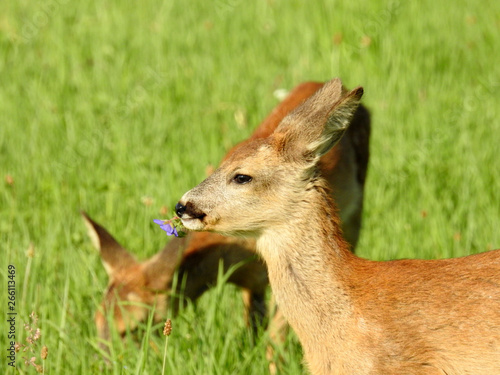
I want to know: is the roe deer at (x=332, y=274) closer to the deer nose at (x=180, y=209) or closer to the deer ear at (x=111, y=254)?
the deer nose at (x=180, y=209)

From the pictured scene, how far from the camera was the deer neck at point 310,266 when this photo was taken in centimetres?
393

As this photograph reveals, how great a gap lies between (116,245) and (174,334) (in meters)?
0.86

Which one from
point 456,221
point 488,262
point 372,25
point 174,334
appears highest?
point 372,25

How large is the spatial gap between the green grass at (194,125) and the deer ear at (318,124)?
47.6 inches

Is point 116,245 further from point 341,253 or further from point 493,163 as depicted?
point 493,163

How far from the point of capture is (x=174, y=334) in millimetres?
4953

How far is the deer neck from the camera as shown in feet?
12.9

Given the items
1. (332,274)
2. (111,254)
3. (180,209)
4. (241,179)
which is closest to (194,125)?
(111,254)

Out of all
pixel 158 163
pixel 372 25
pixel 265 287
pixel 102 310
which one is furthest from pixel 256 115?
pixel 102 310

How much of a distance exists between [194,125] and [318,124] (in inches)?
154

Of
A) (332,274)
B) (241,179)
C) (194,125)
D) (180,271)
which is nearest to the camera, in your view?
(332,274)

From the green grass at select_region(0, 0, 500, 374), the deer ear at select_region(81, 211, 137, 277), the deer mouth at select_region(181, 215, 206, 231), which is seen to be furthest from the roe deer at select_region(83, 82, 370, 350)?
the deer mouth at select_region(181, 215, 206, 231)

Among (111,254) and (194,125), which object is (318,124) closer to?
(111,254)

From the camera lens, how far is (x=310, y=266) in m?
3.99
